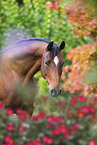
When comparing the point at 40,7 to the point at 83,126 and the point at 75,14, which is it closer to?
the point at 75,14

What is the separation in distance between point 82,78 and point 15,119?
3873 millimetres

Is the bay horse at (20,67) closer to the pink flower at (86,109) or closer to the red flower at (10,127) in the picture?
the pink flower at (86,109)

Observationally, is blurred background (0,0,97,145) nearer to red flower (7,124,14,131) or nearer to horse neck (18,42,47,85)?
red flower (7,124,14,131)

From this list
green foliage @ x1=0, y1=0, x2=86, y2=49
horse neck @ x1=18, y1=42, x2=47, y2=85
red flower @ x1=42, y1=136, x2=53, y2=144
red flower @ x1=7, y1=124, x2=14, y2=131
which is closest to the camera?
red flower @ x1=42, y1=136, x2=53, y2=144

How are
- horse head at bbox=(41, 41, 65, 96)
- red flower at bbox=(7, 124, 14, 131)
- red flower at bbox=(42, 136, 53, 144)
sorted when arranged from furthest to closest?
horse head at bbox=(41, 41, 65, 96) < red flower at bbox=(7, 124, 14, 131) < red flower at bbox=(42, 136, 53, 144)

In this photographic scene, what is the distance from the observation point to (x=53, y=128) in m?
3.00

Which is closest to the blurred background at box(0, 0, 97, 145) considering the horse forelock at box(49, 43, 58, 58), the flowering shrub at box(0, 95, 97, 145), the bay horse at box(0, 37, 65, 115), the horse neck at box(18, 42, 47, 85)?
the flowering shrub at box(0, 95, 97, 145)

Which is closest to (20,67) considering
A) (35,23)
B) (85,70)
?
(85,70)

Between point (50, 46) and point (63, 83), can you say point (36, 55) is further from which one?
point (63, 83)

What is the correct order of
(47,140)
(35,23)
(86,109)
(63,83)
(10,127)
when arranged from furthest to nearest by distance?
(35,23)
(63,83)
(86,109)
(10,127)
(47,140)

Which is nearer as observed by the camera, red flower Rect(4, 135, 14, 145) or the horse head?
red flower Rect(4, 135, 14, 145)

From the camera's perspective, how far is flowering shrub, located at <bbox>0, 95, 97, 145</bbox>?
9.48ft

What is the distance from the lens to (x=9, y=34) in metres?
8.66

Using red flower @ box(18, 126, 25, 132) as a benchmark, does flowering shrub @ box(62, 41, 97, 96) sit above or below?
below
